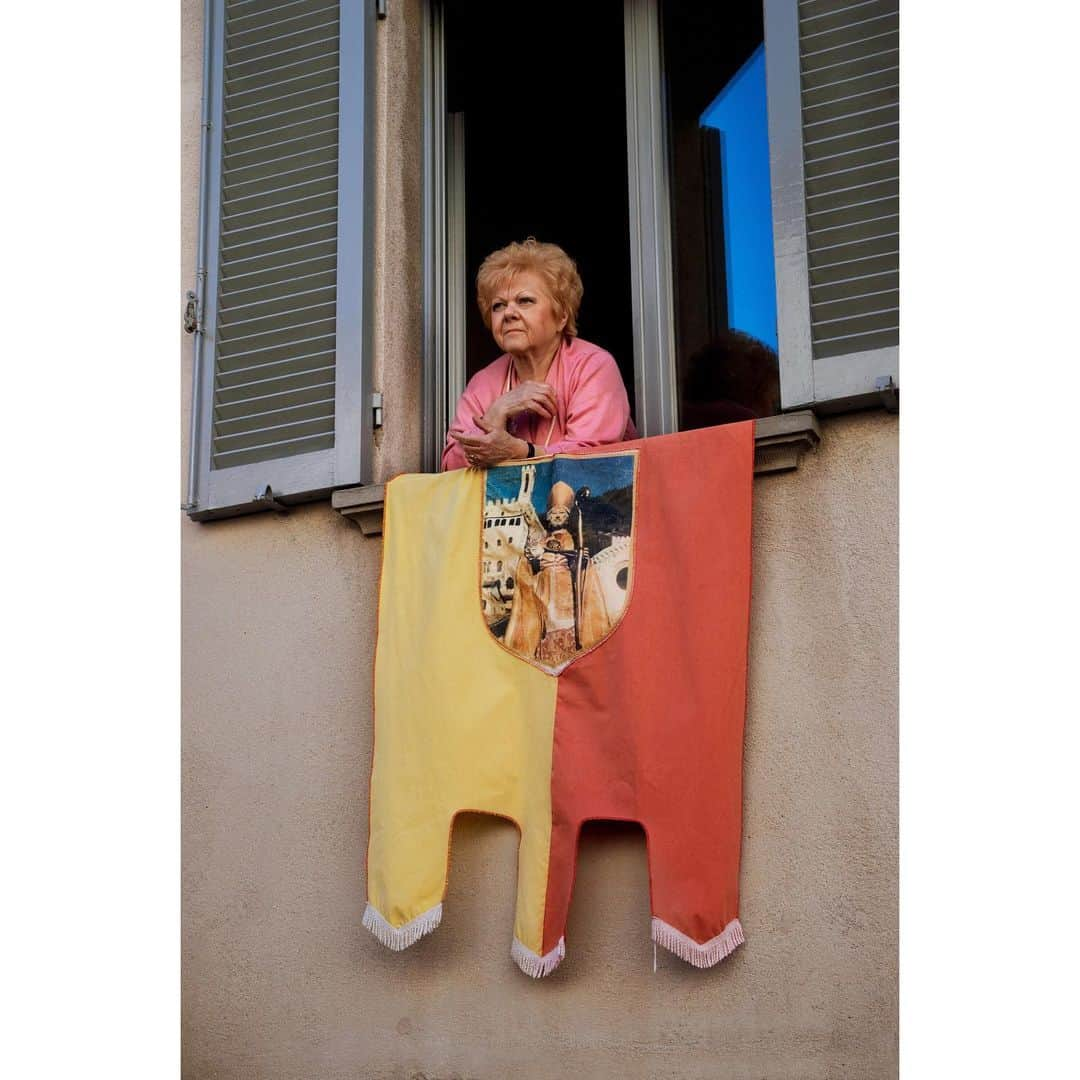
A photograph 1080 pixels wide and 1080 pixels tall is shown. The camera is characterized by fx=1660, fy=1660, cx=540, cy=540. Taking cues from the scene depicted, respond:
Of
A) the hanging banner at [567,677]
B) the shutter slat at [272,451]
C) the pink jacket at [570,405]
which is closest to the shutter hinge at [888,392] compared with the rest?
the hanging banner at [567,677]

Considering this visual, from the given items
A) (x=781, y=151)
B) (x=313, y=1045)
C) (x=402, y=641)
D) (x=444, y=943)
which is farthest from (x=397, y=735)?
(x=781, y=151)

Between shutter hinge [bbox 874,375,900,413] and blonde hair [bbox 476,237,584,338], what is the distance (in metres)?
1.04

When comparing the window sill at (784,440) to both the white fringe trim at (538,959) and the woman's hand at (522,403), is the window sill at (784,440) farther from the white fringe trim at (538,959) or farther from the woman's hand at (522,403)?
the white fringe trim at (538,959)

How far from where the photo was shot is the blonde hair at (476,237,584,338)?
4.68 meters

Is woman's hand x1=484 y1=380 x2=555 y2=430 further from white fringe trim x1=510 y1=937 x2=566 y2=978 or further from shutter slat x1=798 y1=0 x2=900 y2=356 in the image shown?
white fringe trim x1=510 y1=937 x2=566 y2=978

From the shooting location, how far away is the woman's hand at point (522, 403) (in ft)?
14.6

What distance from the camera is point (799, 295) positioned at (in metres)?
4.21

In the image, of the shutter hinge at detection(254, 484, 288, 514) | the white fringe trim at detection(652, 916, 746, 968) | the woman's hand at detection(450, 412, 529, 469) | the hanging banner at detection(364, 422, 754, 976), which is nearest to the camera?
the white fringe trim at detection(652, 916, 746, 968)

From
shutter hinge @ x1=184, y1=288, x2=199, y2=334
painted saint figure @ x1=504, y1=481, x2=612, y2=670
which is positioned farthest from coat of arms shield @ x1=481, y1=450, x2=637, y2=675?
shutter hinge @ x1=184, y1=288, x2=199, y2=334

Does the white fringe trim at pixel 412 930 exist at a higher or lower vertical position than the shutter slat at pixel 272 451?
lower

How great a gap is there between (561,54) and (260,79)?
3.55 ft

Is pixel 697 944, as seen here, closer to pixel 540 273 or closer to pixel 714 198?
pixel 540 273

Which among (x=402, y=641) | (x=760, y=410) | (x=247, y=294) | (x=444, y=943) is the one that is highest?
(x=247, y=294)

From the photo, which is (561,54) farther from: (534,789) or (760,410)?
(534,789)
